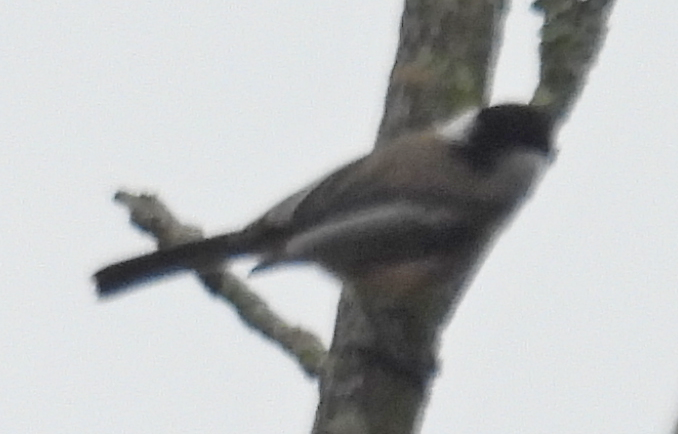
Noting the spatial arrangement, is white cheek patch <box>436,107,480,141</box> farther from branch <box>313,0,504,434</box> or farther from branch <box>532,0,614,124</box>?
branch <box>532,0,614,124</box>

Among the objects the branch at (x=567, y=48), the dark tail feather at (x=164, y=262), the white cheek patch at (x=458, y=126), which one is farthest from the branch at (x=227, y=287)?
the branch at (x=567, y=48)

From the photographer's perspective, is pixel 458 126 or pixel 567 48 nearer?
pixel 567 48

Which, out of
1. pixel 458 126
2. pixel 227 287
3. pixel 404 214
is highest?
pixel 458 126

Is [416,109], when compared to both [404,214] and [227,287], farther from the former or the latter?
[227,287]

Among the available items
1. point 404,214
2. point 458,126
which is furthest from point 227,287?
point 458,126

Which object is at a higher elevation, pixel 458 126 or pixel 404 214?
pixel 458 126
